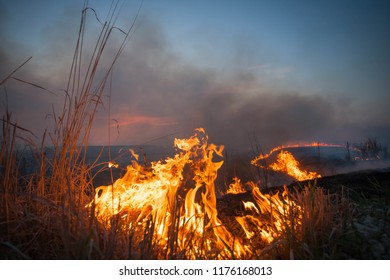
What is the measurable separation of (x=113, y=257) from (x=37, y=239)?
822 millimetres

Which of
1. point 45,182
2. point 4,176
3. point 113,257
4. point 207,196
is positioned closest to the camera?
point 113,257

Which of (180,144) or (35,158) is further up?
(180,144)

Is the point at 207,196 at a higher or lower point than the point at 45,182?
lower
